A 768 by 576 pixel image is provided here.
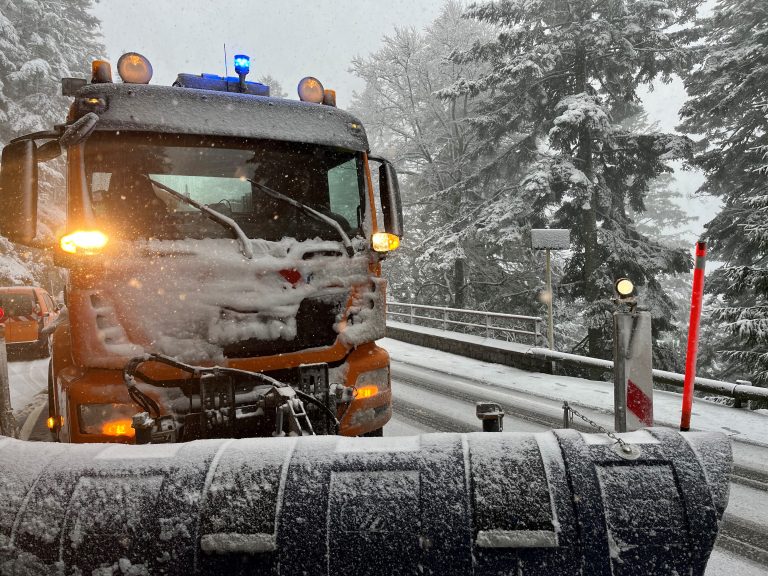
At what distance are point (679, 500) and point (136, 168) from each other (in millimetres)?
3533

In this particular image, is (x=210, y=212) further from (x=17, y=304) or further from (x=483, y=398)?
(x=17, y=304)

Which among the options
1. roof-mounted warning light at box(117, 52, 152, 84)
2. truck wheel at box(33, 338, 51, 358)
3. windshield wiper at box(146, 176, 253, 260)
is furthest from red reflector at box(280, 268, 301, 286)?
truck wheel at box(33, 338, 51, 358)

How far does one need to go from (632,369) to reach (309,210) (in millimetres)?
2574

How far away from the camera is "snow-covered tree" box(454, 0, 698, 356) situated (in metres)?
15.0

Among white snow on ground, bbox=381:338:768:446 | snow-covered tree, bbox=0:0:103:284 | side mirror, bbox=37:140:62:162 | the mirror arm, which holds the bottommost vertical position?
white snow on ground, bbox=381:338:768:446

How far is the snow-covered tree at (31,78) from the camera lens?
823 inches

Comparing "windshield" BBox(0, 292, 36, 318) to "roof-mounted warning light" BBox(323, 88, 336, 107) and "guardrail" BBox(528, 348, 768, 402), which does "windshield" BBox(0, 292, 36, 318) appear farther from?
"guardrail" BBox(528, 348, 768, 402)

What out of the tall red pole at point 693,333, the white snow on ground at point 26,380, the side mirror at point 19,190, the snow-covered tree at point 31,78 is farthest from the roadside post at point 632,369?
the snow-covered tree at point 31,78

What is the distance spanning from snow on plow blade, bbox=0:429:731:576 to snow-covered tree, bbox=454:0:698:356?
45.7 feet

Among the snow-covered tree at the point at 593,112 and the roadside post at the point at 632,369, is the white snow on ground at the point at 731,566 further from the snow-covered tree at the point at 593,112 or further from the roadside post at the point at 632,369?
the snow-covered tree at the point at 593,112

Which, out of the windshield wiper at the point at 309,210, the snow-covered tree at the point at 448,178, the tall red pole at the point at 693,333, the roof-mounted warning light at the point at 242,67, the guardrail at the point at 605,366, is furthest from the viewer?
the snow-covered tree at the point at 448,178

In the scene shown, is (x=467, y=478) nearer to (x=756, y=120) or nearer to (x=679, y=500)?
(x=679, y=500)

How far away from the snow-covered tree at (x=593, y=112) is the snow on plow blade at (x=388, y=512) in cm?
1393

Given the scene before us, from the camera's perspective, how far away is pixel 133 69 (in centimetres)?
385
